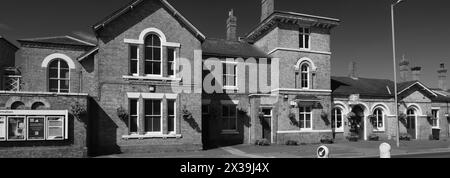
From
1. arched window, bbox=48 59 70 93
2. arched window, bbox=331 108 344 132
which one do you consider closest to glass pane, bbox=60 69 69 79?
arched window, bbox=48 59 70 93

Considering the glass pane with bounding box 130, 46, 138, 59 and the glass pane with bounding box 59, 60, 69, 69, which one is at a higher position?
the glass pane with bounding box 130, 46, 138, 59

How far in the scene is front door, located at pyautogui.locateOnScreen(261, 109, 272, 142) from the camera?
22.2 metres

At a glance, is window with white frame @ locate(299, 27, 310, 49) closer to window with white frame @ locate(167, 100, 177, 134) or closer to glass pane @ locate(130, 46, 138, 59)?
window with white frame @ locate(167, 100, 177, 134)

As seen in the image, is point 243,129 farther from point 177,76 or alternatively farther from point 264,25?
point 264,25

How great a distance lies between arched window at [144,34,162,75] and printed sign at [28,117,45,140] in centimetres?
599

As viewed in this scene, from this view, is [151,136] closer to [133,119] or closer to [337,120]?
[133,119]

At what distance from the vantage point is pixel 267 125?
22281 millimetres

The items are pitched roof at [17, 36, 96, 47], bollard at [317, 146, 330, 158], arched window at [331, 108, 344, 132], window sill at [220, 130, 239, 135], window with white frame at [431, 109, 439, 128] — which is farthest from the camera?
window with white frame at [431, 109, 439, 128]

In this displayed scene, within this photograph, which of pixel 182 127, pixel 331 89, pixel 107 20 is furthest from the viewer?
pixel 331 89

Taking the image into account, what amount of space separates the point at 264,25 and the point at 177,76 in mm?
9347

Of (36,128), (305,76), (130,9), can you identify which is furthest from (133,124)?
(305,76)

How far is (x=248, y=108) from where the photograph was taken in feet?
72.7

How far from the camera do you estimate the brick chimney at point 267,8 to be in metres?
24.2
